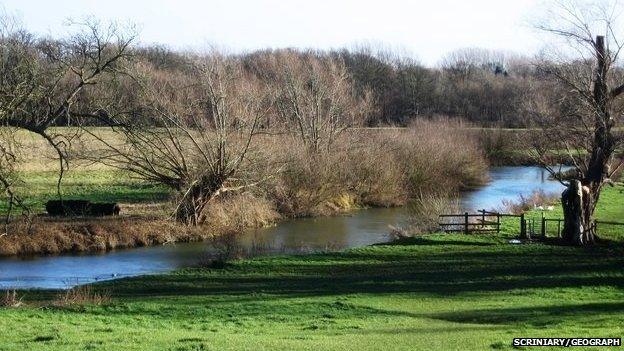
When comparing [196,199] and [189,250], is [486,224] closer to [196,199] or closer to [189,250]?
[189,250]

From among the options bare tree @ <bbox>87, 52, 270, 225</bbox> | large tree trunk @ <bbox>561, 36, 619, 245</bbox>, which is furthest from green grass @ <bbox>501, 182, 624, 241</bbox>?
bare tree @ <bbox>87, 52, 270, 225</bbox>

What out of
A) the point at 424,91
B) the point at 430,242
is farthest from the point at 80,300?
the point at 424,91

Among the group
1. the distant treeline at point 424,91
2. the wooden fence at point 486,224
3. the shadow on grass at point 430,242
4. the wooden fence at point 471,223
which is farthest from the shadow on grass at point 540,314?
the distant treeline at point 424,91

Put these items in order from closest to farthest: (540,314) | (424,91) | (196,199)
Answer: (540,314)
(196,199)
(424,91)

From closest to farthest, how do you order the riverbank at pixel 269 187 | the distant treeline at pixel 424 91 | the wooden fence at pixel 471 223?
the wooden fence at pixel 471 223, the riverbank at pixel 269 187, the distant treeline at pixel 424 91

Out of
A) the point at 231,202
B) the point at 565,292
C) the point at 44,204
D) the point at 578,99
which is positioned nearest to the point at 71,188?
the point at 44,204

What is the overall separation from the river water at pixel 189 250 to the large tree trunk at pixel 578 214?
364 inches

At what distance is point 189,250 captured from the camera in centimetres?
3809

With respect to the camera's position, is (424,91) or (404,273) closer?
(404,273)

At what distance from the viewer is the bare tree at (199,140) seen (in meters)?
43.0

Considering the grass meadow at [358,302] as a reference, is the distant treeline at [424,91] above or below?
above

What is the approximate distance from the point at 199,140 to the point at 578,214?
20904 mm

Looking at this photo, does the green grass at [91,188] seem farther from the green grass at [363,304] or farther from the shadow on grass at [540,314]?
the shadow on grass at [540,314]

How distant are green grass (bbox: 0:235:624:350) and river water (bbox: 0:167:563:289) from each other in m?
3.88
